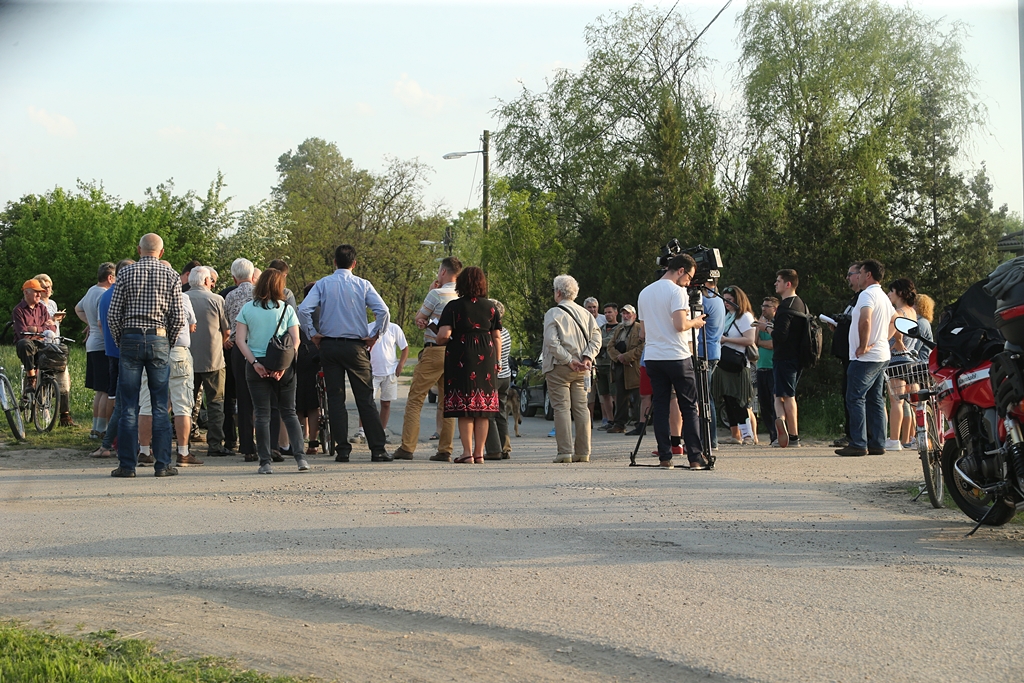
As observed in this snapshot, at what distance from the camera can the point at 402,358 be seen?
14539 mm

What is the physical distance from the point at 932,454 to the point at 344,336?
5.98 meters

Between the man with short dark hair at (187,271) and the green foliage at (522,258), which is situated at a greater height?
the green foliage at (522,258)

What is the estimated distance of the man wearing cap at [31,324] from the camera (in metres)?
14.3

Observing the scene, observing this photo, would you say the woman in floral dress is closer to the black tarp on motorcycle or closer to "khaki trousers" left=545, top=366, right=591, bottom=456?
"khaki trousers" left=545, top=366, right=591, bottom=456

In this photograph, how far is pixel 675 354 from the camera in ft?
35.0

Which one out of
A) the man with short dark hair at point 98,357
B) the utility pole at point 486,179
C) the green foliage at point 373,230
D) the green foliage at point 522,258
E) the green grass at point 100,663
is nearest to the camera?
the green grass at point 100,663

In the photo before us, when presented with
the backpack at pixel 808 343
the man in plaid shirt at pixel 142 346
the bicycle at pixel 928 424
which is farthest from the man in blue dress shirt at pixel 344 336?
the bicycle at pixel 928 424

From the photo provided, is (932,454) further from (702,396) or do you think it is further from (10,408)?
(10,408)

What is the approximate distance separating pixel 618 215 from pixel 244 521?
23.9m

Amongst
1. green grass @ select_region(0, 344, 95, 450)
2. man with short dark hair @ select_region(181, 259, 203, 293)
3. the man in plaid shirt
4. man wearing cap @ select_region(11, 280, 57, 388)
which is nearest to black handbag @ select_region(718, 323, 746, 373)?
man with short dark hair @ select_region(181, 259, 203, 293)

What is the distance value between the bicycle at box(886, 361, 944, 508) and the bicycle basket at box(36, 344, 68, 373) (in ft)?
34.8

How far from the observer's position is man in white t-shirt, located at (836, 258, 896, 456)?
1222 centimetres

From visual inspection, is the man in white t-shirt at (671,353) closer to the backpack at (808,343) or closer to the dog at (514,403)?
the backpack at (808,343)

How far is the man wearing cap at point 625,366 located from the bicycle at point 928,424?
750cm
